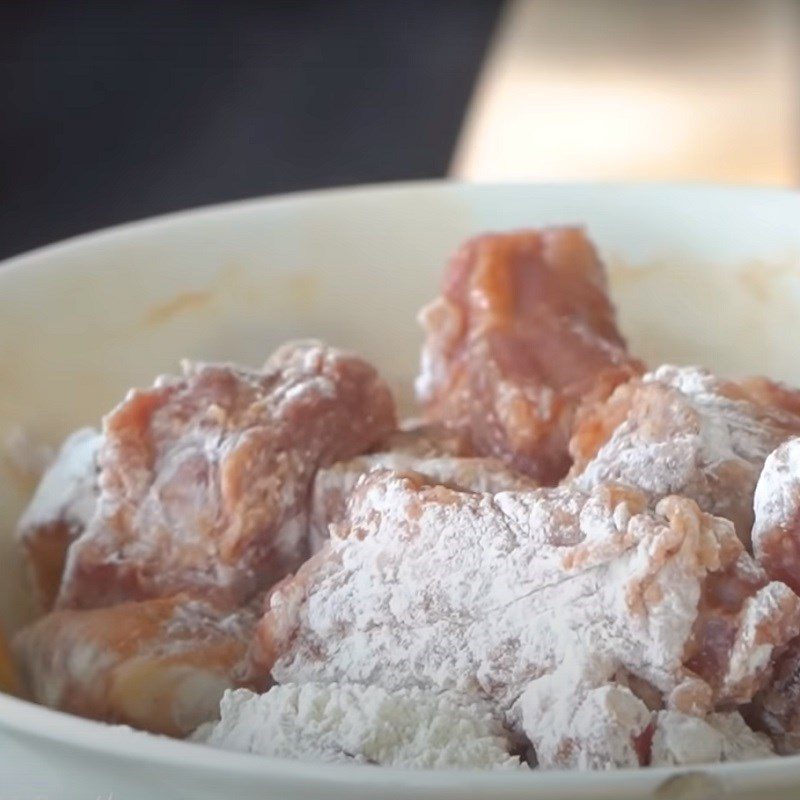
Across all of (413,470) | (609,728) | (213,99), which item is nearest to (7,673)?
(413,470)

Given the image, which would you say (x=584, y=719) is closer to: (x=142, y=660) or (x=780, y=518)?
(x=780, y=518)

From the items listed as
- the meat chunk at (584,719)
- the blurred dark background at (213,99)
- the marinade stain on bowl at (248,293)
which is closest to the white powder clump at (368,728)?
the meat chunk at (584,719)

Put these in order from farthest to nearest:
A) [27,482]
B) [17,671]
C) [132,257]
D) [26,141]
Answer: [26,141]
[132,257]
[27,482]
[17,671]

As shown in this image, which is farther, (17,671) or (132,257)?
(132,257)

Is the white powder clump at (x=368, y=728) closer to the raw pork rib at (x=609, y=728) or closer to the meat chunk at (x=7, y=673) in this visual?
the raw pork rib at (x=609, y=728)

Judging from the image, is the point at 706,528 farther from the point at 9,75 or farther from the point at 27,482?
the point at 9,75

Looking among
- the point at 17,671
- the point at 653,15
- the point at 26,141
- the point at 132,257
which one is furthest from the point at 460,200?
the point at 653,15

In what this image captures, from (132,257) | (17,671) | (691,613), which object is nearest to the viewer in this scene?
(691,613)
